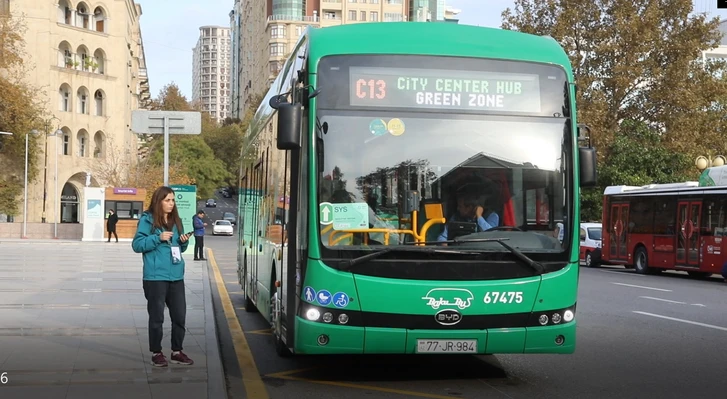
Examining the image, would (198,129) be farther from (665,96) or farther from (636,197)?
(665,96)

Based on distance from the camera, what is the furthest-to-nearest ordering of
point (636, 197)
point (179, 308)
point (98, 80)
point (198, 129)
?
point (98, 80) → point (636, 197) → point (198, 129) → point (179, 308)

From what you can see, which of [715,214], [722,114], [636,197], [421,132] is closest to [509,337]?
[421,132]

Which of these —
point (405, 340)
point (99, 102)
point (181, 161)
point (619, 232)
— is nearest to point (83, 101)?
point (99, 102)

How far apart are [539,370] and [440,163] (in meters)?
2.66

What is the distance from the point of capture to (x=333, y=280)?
8.29 m

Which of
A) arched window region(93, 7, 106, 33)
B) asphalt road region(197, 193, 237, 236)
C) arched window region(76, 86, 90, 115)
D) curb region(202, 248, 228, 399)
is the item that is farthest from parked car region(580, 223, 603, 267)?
asphalt road region(197, 193, 237, 236)

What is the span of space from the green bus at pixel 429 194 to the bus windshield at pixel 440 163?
12 millimetres

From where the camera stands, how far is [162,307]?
355 inches

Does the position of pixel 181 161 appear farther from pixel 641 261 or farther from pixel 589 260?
pixel 641 261

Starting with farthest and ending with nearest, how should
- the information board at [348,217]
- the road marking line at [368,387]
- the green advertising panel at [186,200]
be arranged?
the green advertising panel at [186,200] → the information board at [348,217] → the road marking line at [368,387]

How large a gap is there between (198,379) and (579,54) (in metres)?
40.9

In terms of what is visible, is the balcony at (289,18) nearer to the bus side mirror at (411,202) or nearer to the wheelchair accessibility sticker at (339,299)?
the bus side mirror at (411,202)

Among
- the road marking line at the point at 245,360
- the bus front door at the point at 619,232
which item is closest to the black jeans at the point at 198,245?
the road marking line at the point at 245,360

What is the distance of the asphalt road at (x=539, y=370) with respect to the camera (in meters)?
8.53
